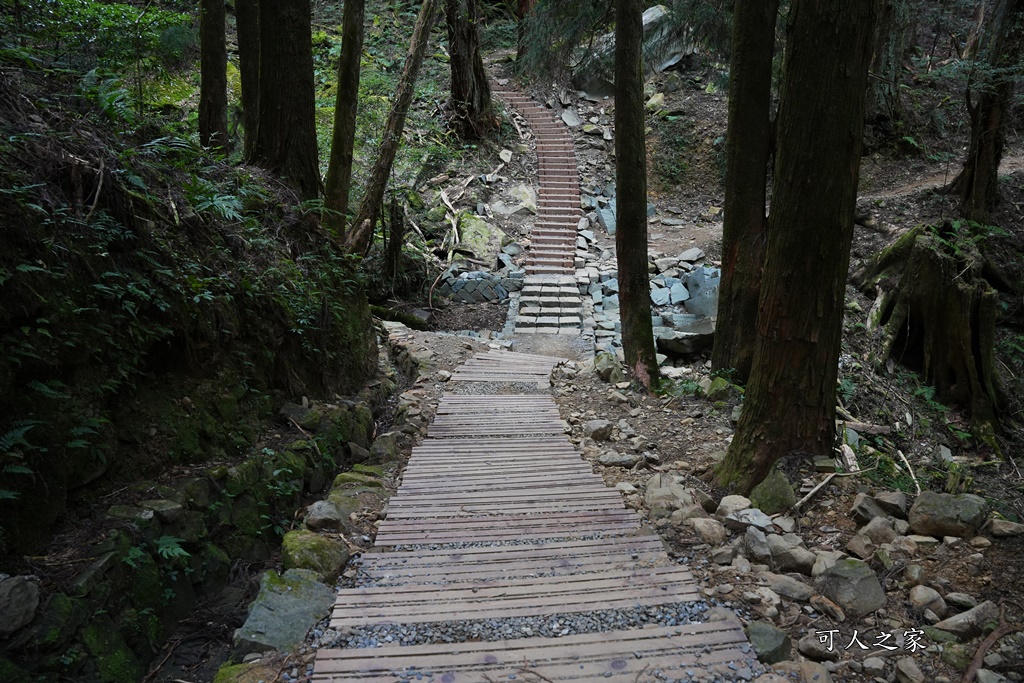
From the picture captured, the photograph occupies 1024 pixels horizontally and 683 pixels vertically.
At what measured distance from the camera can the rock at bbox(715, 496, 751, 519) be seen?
3580 millimetres

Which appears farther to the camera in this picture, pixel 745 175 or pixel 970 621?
pixel 745 175

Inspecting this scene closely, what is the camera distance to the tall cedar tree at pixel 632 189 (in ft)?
22.9

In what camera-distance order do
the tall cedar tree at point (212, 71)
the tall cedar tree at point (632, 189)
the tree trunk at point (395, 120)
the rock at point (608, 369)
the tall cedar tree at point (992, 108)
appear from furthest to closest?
the tall cedar tree at point (992, 108) → the tree trunk at point (395, 120) → the tall cedar tree at point (212, 71) → the rock at point (608, 369) → the tall cedar tree at point (632, 189)

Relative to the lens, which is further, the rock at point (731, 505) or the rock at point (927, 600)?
the rock at point (731, 505)

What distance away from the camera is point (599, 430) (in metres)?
5.55

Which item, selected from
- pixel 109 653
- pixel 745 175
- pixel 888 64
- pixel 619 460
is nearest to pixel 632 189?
pixel 745 175

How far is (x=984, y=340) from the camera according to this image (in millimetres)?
7957

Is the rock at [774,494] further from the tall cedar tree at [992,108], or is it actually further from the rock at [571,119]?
the rock at [571,119]

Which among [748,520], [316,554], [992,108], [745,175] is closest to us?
[316,554]

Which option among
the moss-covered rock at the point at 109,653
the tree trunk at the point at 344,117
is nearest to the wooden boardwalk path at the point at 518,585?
the moss-covered rock at the point at 109,653

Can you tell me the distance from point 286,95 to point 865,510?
240 inches

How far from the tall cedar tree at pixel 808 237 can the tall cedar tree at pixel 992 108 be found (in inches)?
312

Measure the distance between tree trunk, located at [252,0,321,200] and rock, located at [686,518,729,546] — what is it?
5.06 meters

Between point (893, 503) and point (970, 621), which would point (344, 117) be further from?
point (970, 621)
